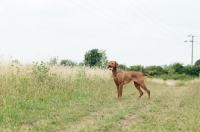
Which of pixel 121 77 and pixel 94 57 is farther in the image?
pixel 94 57

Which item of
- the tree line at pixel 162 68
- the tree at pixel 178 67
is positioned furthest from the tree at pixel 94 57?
the tree at pixel 178 67

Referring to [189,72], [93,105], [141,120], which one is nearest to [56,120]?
[141,120]

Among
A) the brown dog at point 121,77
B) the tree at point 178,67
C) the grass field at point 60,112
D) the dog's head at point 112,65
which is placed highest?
the tree at point 178,67

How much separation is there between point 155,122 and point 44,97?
376 centimetres

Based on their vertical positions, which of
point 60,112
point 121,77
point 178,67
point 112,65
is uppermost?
point 178,67

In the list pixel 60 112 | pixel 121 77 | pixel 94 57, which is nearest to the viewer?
pixel 60 112

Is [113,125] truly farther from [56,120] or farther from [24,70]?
[24,70]

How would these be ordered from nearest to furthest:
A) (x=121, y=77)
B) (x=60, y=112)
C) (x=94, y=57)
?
(x=60, y=112) → (x=121, y=77) → (x=94, y=57)

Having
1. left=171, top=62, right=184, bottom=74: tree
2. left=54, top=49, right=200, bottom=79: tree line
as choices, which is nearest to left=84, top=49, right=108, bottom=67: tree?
left=54, top=49, right=200, bottom=79: tree line

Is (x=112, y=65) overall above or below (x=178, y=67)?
below

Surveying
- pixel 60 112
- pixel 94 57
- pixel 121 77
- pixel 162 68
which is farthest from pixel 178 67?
pixel 60 112

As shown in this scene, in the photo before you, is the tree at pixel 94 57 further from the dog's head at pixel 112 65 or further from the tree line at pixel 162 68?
the dog's head at pixel 112 65

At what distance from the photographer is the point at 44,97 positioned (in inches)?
307

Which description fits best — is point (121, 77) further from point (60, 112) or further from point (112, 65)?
point (60, 112)
